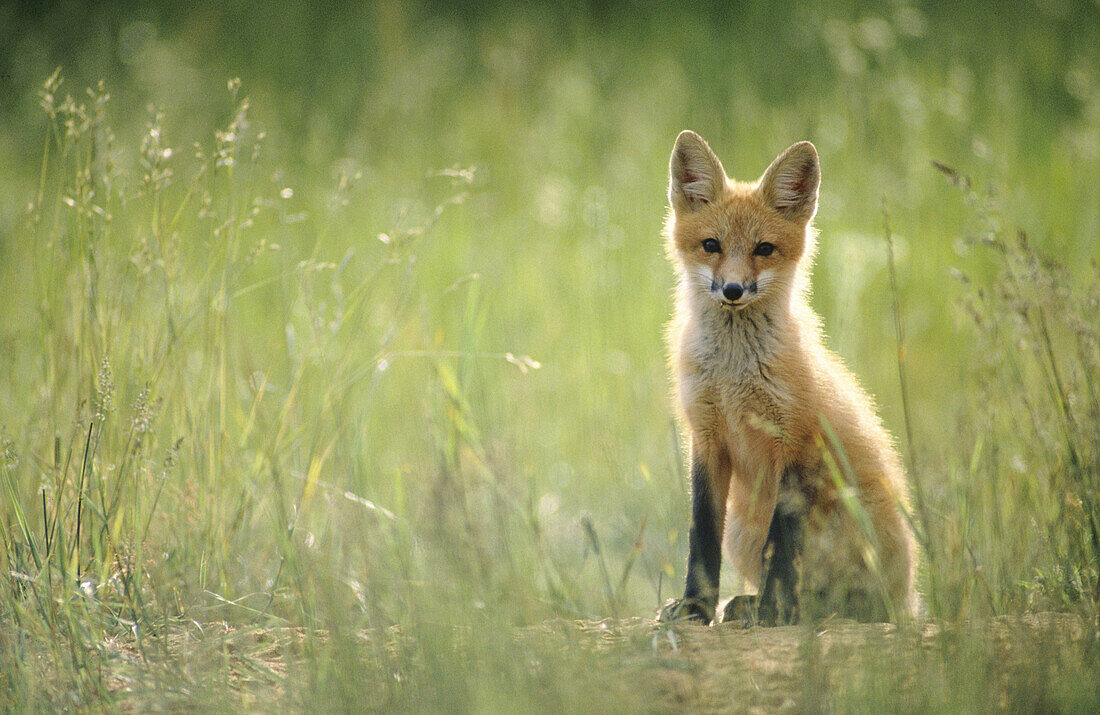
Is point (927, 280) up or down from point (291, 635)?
up

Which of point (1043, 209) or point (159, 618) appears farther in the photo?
point (1043, 209)

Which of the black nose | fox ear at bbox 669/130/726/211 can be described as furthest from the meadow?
fox ear at bbox 669/130/726/211

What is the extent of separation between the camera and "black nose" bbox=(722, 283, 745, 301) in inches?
127

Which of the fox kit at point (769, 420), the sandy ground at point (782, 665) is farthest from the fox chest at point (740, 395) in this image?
the sandy ground at point (782, 665)

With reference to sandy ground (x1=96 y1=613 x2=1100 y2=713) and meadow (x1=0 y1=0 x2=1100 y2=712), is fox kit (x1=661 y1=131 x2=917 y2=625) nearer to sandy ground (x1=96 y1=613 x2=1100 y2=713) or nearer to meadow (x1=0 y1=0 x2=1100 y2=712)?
meadow (x1=0 y1=0 x2=1100 y2=712)

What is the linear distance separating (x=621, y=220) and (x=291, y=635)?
192 inches

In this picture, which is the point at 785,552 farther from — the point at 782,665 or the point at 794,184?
the point at 794,184

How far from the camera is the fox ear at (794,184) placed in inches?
138

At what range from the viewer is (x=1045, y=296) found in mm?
2801

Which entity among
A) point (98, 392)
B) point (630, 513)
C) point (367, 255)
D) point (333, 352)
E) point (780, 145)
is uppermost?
point (780, 145)

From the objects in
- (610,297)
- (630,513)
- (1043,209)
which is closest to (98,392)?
(630,513)

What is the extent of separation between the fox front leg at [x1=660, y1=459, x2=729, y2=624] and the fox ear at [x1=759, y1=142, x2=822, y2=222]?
44.5 inches

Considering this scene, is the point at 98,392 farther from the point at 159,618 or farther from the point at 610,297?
the point at 610,297

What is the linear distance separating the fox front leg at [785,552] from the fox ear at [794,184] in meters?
1.18
